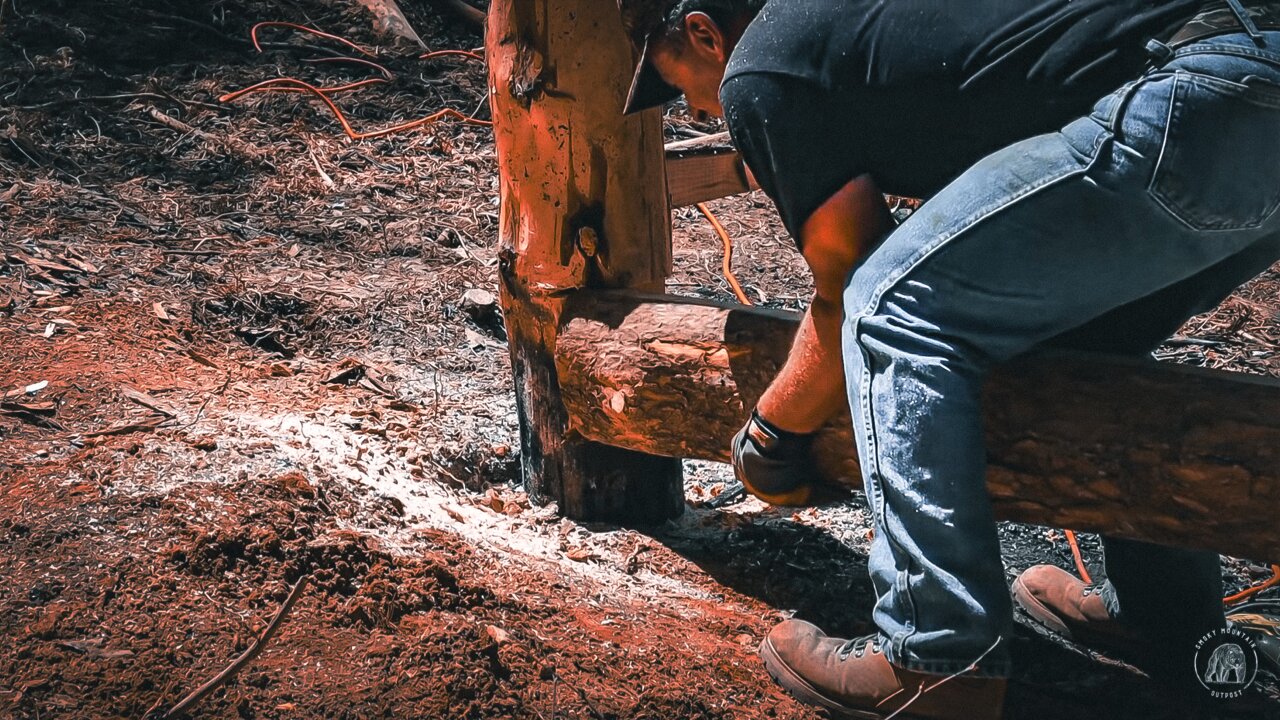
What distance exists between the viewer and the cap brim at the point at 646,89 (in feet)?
7.71

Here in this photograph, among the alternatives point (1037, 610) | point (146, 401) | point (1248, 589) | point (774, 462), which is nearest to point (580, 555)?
point (774, 462)

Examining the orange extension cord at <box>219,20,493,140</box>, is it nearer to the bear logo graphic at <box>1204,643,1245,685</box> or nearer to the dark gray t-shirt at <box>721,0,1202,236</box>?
the dark gray t-shirt at <box>721,0,1202,236</box>

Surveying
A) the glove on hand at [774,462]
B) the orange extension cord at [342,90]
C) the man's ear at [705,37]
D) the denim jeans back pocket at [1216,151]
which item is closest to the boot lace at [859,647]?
the glove on hand at [774,462]

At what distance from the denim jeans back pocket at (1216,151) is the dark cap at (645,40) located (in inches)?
38.6

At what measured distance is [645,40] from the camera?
2.29 meters

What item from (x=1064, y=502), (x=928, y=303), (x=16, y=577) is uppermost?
(x=928, y=303)

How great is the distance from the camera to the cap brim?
2.35 metres

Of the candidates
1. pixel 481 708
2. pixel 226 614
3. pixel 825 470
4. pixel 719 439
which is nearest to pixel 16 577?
pixel 226 614

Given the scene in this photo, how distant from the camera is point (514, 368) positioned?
10.4 feet

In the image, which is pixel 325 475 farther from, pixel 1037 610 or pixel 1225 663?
pixel 1225 663

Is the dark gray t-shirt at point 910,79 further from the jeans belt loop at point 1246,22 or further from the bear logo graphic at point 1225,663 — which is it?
the bear logo graphic at point 1225,663

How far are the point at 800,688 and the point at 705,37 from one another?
54.7 inches

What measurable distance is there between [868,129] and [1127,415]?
2.45 feet

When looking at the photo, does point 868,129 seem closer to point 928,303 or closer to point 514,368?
point 928,303
